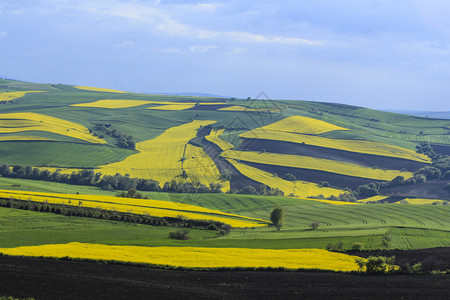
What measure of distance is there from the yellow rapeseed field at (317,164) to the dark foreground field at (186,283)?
85.9 metres

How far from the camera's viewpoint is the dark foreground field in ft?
95.6

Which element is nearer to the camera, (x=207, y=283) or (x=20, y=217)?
(x=207, y=283)

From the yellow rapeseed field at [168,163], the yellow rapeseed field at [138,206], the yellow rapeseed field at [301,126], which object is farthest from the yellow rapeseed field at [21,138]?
the yellow rapeseed field at [301,126]

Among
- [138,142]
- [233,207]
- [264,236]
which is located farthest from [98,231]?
[138,142]

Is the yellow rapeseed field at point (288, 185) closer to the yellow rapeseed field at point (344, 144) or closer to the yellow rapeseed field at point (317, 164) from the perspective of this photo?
the yellow rapeseed field at point (317, 164)

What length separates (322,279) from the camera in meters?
36.1

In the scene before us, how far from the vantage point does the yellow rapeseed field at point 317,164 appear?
123000 millimetres

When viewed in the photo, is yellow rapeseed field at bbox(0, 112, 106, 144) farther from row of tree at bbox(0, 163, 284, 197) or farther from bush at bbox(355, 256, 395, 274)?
bush at bbox(355, 256, 395, 274)

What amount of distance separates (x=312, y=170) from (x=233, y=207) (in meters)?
41.1

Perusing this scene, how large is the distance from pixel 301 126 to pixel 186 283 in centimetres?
13564

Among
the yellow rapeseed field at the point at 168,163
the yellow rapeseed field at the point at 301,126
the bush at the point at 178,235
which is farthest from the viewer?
the yellow rapeseed field at the point at 301,126

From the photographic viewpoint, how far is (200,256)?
4288cm

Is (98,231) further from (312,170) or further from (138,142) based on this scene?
(138,142)

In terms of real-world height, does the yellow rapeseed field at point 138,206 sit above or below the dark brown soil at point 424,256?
below
